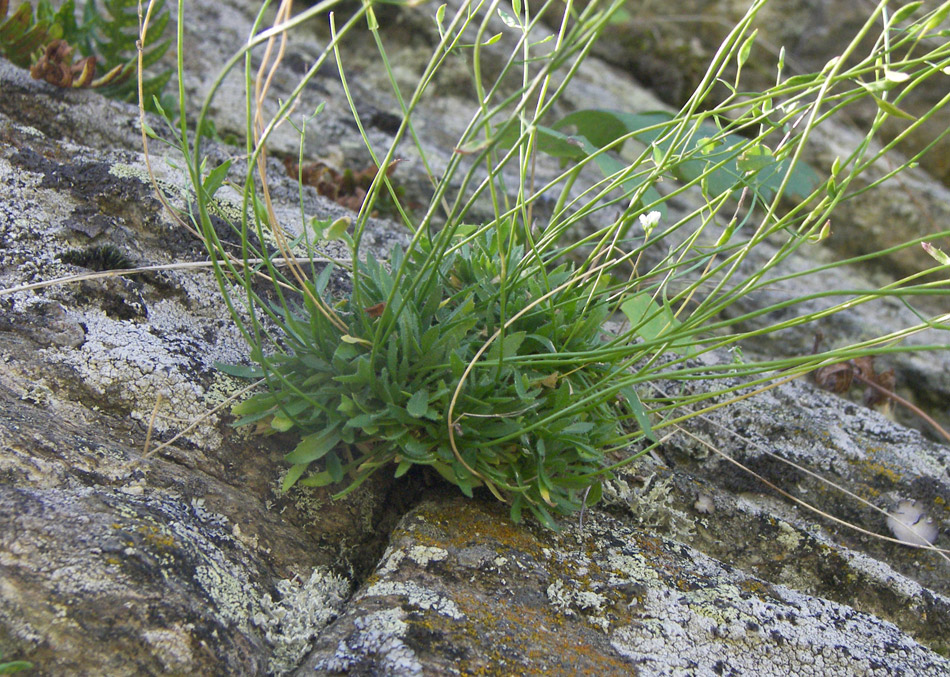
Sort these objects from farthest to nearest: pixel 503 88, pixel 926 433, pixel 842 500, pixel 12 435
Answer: pixel 503 88
pixel 926 433
pixel 842 500
pixel 12 435

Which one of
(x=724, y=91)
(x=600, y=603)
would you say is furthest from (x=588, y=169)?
(x=600, y=603)

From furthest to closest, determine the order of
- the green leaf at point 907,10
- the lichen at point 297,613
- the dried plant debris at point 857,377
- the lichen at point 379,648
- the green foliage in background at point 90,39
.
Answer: the dried plant debris at point 857,377 → the green foliage in background at point 90,39 → the lichen at point 297,613 → the lichen at point 379,648 → the green leaf at point 907,10

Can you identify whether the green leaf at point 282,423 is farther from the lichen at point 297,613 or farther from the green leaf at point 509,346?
the green leaf at point 509,346

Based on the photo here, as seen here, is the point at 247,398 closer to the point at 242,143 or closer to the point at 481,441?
the point at 481,441

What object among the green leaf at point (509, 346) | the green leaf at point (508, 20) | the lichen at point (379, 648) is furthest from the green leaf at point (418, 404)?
the green leaf at point (508, 20)

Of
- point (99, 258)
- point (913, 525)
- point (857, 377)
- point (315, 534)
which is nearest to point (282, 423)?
point (315, 534)

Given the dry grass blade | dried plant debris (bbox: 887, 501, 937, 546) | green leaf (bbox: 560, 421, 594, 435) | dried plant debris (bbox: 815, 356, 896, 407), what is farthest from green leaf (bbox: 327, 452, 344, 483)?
dried plant debris (bbox: 815, 356, 896, 407)

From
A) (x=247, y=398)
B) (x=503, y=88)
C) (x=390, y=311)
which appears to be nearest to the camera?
(x=390, y=311)
